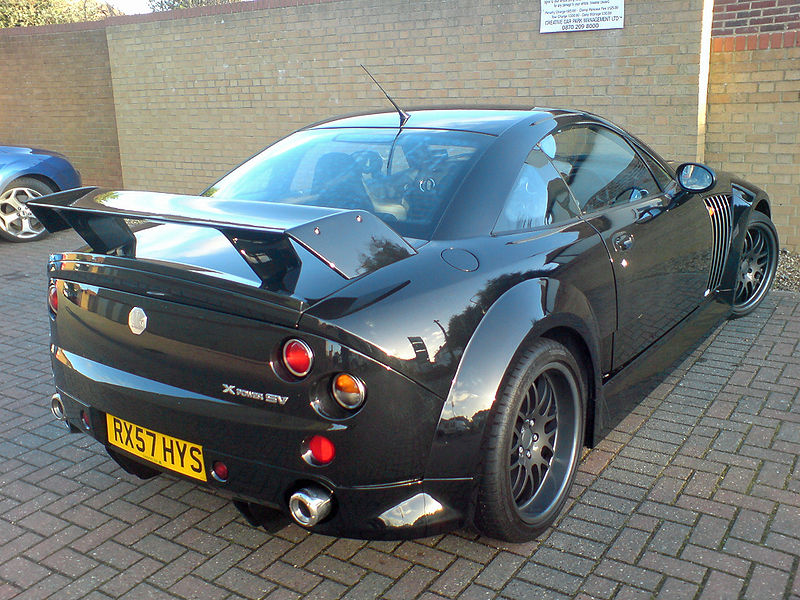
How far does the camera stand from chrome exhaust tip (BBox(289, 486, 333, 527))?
2.32 m

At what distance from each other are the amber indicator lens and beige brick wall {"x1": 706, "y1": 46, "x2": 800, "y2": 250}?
6.52 meters

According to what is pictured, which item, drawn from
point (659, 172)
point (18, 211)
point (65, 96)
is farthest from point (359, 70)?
point (659, 172)

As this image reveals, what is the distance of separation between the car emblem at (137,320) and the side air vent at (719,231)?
3.18 metres

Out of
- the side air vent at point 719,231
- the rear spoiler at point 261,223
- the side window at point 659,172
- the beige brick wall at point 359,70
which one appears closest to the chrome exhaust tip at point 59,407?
the rear spoiler at point 261,223

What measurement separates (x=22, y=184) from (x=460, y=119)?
7.28 m

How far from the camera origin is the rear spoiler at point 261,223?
7.18 feet

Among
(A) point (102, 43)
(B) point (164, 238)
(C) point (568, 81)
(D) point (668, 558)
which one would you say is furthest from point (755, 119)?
(A) point (102, 43)

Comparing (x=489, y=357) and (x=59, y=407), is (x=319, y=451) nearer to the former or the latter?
(x=489, y=357)

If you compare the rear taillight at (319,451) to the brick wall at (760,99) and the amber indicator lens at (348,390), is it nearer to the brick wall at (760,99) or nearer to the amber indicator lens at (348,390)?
the amber indicator lens at (348,390)

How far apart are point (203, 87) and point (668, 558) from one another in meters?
9.53

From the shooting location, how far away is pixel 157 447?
2.63 meters

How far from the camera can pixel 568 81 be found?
8008 mm

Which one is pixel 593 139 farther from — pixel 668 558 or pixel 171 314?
pixel 171 314

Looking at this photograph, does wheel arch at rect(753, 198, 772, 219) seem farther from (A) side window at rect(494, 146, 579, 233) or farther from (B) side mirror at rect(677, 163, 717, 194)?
(A) side window at rect(494, 146, 579, 233)
